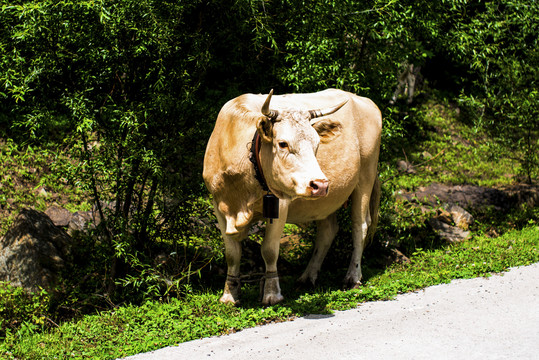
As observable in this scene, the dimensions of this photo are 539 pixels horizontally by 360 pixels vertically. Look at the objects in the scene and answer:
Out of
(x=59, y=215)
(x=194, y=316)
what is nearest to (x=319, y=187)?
(x=194, y=316)

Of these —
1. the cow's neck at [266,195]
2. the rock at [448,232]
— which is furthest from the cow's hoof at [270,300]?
the rock at [448,232]

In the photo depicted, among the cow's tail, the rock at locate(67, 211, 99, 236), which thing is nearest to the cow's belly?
the cow's tail

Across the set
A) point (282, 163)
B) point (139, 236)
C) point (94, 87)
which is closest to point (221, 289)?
point (139, 236)

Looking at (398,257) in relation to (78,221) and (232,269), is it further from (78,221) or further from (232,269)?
(78,221)

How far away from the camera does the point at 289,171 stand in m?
5.93

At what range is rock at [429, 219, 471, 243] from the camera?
391 inches

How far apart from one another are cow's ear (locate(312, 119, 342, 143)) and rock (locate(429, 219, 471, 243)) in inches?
163

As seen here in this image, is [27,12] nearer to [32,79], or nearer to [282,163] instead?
[32,79]

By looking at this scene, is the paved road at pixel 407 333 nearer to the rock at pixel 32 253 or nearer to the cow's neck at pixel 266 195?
the cow's neck at pixel 266 195

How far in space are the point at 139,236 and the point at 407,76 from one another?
10.0 meters

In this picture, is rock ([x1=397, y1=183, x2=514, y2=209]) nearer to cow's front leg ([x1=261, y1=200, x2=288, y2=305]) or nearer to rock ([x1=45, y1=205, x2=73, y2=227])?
cow's front leg ([x1=261, y1=200, x2=288, y2=305])

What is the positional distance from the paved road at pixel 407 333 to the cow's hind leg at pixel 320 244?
133 centimetres

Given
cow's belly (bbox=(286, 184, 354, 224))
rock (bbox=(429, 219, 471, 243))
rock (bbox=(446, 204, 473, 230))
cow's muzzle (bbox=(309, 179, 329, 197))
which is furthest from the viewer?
rock (bbox=(446, 204, 473, 230))

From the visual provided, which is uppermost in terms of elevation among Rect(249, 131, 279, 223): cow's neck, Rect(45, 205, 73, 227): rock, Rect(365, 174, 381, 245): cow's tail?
Rect(249, 131, 279, 223): cow's neck
